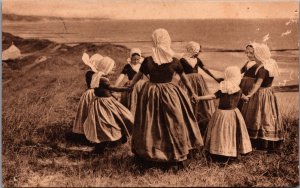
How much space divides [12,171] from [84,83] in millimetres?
1026

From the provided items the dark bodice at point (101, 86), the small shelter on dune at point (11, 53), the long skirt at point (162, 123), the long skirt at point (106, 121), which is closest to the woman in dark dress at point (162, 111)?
the long skirt at point (162, 123)

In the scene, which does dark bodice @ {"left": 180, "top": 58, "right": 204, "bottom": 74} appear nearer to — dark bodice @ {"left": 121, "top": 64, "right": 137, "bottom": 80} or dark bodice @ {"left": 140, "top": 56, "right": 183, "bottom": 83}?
dark bodice @ {"left": 140, "top": 56, "right": 183, "bottom": 83}

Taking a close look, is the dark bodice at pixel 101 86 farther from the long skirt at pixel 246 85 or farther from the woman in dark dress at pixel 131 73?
the long skirt at pixel 246 85

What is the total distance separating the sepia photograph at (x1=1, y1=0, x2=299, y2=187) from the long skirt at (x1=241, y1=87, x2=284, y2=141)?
0.05 m

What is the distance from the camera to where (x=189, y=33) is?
4297mm

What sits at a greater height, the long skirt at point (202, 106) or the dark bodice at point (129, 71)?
the dark bodice at point (129, 71)

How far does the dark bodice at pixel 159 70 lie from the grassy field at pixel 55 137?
261 mm

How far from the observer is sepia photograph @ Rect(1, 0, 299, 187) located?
4027mm

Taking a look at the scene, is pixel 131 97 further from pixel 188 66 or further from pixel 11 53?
pixel 11 53

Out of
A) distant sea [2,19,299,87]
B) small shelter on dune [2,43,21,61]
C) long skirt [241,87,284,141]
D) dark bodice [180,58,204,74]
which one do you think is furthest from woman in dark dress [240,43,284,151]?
small shelter on dune [2,43,21,61]

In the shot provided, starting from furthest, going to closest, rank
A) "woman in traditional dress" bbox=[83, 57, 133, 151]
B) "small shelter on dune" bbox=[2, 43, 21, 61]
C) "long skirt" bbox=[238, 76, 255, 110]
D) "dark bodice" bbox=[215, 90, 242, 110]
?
"long skirt" bbox=[238, 76, 255, 110], "dark bodice" bbox=[215, 90, 242, 110], "woman in traditional dress" bbox=[83, 57, 133, 151], "small shelter on dune" bbox=[2, 43, 21, 61]

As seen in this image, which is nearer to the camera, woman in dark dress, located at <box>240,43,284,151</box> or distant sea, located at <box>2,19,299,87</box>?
distant sea, located at <box>2,19,299,87</box>

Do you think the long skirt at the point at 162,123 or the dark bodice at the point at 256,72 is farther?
the dark bodice at the point at 256,72

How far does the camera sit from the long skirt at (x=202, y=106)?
429cm
